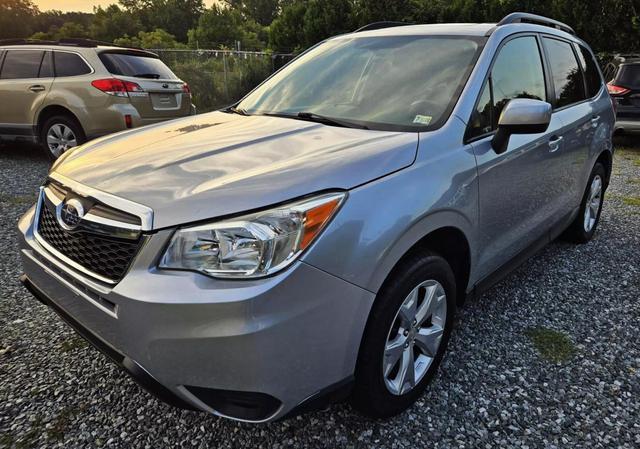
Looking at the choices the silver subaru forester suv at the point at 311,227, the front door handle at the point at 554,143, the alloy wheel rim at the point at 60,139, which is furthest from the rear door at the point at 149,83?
the front door handle at the point at 554,143

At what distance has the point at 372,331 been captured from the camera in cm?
187

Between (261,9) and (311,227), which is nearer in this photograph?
(311,227)

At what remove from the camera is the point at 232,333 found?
61.9 inches

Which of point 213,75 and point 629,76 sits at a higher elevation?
point 629,76

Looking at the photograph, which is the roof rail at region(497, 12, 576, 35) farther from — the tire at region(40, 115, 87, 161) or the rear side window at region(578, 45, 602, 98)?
the tire at region(40, 115, 87, 161)

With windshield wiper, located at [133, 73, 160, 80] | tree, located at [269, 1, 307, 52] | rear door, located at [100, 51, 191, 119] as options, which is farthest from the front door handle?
tree, located at [269, 1, 307, 52]

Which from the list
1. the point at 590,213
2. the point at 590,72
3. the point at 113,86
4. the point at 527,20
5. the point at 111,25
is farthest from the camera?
the point at 111,25

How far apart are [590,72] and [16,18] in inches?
3025

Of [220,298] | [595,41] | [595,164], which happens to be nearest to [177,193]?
[220,298]

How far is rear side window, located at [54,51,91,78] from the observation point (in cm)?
674

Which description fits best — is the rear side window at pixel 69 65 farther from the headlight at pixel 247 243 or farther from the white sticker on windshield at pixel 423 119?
the headlight at pixel 247 243

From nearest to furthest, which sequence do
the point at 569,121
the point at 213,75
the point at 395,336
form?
1. the point at 395,336
2. the point at 569,121
3. the point at 213,75

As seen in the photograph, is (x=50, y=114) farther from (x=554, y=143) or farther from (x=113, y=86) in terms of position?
(x=554, y=143)

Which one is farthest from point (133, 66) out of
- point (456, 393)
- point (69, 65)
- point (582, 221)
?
point (456, 393)
